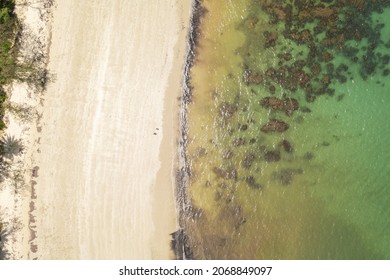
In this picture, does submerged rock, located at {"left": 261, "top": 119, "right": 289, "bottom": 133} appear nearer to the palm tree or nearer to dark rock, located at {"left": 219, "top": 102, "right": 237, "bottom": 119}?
dark rock, located at {"left": 219, "top": 102, "right": 237, "bottom": 119}

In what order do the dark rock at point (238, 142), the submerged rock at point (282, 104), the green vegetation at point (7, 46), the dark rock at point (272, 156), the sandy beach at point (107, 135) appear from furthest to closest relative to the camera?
the submerged rock at point (282, 104) → the dark rock at point (272, 156) → the dark rock at point (238, 142) → the sandy beach at point (107, 135) → the green vegetation at point (7, 46)

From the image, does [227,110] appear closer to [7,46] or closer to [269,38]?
[269,38]

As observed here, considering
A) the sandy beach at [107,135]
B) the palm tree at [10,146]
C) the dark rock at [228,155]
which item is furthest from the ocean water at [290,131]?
the palm tree at [10,146]

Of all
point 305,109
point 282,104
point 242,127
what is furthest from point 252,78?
point 305,109

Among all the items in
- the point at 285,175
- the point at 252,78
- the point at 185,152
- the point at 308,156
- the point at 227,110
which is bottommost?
the point at 285,175

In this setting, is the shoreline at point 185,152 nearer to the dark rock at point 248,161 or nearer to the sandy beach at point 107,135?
the sandy beach at point 107,135

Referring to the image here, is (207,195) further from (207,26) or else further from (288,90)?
(207,26)
